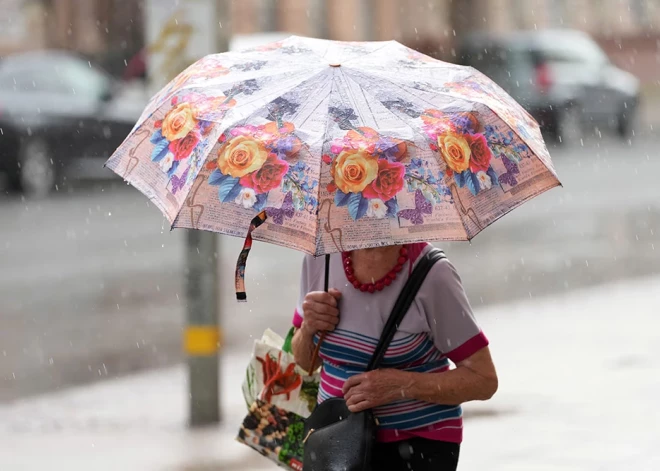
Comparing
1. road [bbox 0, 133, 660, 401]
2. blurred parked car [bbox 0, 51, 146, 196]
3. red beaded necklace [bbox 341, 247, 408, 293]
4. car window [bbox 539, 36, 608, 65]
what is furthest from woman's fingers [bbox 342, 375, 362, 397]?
car window [bbox 539, 36, 608, 65]

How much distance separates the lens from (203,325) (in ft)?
22.2

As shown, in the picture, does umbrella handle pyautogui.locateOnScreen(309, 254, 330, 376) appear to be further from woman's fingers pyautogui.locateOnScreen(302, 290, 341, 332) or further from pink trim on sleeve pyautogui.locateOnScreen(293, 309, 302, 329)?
pink trim on sleeve pyautogui.locateOnScreen(293, 309, 302, 329)

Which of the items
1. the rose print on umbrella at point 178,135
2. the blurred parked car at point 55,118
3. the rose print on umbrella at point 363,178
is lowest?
the rose print on umbrella at point 363,178

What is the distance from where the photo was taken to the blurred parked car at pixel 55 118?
18.8 metres

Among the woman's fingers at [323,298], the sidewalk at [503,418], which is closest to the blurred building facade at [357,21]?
the sidewalk at [503,418]

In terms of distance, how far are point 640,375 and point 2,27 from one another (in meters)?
27.8

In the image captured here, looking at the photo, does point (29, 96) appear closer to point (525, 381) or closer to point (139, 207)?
point (139, 207)

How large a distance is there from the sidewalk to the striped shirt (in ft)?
8.28

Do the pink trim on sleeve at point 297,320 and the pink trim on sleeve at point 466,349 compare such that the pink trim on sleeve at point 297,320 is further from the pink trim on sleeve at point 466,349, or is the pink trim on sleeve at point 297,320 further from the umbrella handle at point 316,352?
the pink trim on sleeve at point 466,349

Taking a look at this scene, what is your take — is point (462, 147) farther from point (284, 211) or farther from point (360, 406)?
point (360, 406)

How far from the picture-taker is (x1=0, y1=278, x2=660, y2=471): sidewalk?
6.17 m

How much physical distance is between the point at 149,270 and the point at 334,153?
8.66m

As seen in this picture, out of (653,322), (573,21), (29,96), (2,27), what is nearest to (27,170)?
(29,96)

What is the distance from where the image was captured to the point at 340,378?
3.57 metres
